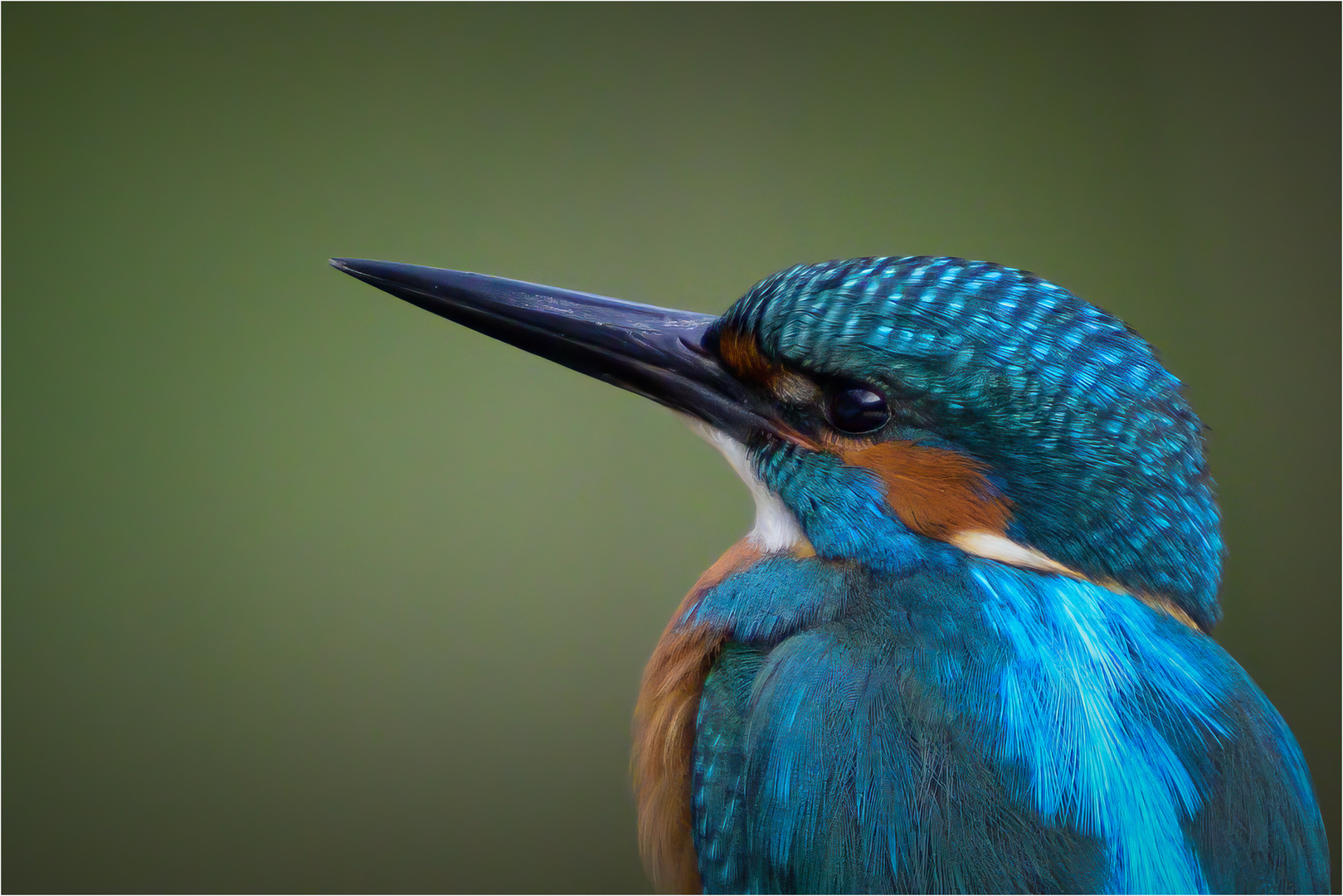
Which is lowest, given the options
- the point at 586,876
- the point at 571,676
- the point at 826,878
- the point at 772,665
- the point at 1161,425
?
the point at 586,876

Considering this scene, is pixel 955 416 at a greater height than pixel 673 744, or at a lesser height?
greater

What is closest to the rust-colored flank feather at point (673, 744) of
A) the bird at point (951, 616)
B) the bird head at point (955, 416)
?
the bird at point (951, 616)

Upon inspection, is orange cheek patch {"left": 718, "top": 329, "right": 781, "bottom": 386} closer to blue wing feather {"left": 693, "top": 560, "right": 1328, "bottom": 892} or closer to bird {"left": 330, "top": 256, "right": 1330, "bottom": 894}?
bird {"left": 330, "top": 256, "right": 1330, "bottom": 894}

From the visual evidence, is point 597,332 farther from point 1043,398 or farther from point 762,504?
point 1043,398

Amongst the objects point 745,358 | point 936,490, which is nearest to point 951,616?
point 936,490

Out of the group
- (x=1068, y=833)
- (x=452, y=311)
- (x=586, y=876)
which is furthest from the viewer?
(x=586, y=876)

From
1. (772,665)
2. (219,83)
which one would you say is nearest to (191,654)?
(219,83)

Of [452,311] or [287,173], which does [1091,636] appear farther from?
[287,173]
